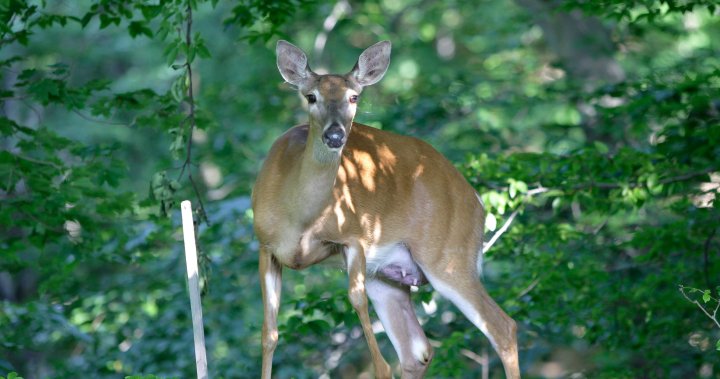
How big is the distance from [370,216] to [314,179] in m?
0.53

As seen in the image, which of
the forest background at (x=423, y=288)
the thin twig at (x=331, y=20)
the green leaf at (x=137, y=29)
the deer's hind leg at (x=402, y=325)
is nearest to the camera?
the deer's hind leg at (x=402, y=325)

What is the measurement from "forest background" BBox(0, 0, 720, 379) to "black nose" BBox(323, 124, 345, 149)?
1085mm

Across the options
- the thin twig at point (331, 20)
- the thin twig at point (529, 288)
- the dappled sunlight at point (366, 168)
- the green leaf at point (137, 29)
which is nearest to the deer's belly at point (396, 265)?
the dappled sunlight at point (366, 168)

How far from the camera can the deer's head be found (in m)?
5.66

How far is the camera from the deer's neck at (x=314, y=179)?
19.1 ft

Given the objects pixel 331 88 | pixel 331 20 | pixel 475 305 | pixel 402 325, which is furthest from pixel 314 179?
pixel 331 20

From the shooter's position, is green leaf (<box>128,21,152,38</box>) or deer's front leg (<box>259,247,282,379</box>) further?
green leaf (<box>128,21,152,38</box>)

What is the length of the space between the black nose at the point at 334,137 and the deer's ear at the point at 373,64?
74 cm

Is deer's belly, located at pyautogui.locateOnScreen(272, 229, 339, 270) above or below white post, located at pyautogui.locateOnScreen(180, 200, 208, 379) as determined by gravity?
below

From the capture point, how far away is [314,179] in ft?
19.2

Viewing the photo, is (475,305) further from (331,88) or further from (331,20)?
(331,20)

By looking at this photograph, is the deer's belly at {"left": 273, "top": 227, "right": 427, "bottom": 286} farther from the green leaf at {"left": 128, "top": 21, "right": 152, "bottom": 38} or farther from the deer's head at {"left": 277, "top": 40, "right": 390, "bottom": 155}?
the green leaf at {"left": 128, "top": 21, "right": 152, "bottom": 38}

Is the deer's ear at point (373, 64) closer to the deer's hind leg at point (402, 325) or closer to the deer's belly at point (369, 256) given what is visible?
the deer's belly at point (369, 256)

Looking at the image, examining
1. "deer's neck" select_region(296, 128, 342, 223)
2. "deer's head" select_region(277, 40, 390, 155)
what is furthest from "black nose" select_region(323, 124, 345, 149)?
"deer's neck" select_region(296, 128, 342, 223)
